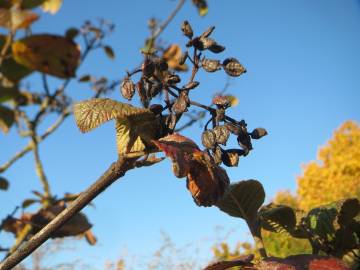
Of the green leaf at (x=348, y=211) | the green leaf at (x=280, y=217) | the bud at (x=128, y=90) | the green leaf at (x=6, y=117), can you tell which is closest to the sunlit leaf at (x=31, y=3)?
the green leaf at (x=6, y=117)

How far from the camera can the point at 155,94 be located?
71 centimetres

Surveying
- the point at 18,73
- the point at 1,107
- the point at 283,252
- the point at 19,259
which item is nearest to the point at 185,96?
the point at 19,259

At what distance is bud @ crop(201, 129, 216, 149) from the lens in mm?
714

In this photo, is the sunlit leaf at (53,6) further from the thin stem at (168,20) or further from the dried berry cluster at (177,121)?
the thin stem at (168,20)

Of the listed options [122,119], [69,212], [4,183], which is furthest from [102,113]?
[4,183]

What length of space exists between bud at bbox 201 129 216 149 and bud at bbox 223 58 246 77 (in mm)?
108

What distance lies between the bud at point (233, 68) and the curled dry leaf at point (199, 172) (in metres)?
0.14

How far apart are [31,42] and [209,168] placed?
1.53 ft

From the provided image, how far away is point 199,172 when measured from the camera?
70cm

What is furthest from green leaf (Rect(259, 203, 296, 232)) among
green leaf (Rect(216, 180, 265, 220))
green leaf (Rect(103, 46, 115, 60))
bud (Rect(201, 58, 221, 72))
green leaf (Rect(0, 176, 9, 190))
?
green leaf (Rect(103, 46, 115, 60))

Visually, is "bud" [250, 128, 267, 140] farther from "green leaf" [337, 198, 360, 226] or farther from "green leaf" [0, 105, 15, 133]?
"green leaf" [0, 105, 15, 133]

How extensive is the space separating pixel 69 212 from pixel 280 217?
57 cm

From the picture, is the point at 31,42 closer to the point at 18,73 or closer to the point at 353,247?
the point at 18,73

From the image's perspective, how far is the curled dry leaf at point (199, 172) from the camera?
642mm
